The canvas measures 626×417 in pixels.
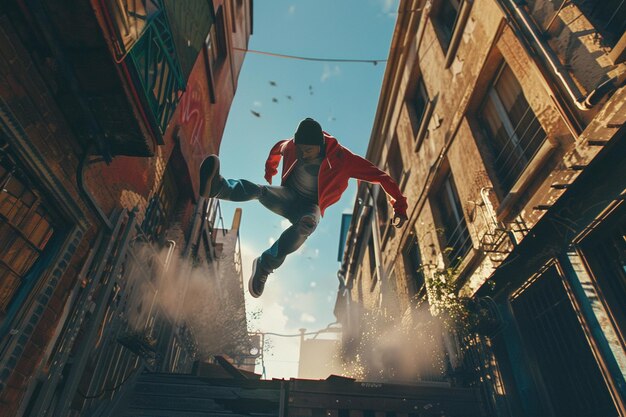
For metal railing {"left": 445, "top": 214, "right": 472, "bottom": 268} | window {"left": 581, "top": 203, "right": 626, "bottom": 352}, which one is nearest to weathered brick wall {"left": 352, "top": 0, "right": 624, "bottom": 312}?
metal railing {"left": 445, "top": 214, "right": 472, "bottom": 268}

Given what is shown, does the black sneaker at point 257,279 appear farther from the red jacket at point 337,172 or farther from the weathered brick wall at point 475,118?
the weathered brick wall at point 475,118

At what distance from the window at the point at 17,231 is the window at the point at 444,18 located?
8.84m

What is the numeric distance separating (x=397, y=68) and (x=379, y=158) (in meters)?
3.31

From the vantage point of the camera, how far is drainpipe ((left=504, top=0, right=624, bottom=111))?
3.45m

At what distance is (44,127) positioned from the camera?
10.6ft

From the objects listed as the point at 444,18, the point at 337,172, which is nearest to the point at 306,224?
the point at 337,172

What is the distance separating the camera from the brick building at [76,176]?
9.50ft

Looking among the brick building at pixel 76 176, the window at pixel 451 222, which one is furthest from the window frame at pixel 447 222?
the brick building at pixel 76 176

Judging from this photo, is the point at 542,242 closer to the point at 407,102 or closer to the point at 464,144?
the point at 464,144

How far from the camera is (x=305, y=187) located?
4.68m

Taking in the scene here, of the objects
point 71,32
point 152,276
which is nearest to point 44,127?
point 71,32

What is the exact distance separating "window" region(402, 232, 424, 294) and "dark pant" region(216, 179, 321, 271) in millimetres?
5418

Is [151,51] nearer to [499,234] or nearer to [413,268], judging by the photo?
[499,234]

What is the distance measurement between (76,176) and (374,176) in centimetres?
364
